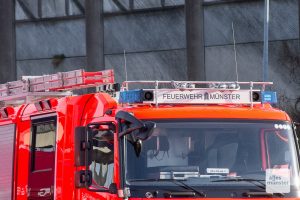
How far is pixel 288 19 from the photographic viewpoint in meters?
40.6

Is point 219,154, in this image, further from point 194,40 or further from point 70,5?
point 70,5

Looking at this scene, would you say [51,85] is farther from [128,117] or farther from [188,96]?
[128,117]

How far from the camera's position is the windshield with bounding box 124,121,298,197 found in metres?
10.6

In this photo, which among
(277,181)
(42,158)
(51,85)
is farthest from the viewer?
(51,85)

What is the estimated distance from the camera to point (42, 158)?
12.5 m

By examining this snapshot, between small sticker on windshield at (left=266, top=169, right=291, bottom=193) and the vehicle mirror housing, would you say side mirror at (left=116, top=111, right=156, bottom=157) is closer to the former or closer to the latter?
the vehicle mirror housing

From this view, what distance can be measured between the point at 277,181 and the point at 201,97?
53.1 inches

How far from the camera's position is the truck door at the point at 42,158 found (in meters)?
12.2

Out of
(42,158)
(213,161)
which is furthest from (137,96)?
(42,158)

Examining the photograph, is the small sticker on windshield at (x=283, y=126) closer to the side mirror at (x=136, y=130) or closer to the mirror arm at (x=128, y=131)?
the side mirror at (x=136, y=130)

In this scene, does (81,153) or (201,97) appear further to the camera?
(201,97)

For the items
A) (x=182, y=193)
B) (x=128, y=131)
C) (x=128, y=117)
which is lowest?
→ (x=182, y=193)

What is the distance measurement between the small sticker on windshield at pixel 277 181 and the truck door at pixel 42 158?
9.12 ft

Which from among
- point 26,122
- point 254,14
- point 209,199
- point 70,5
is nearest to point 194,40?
point 254,14
